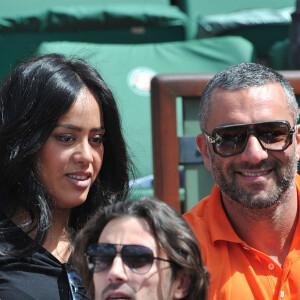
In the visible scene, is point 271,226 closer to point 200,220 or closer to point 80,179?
point 200,220

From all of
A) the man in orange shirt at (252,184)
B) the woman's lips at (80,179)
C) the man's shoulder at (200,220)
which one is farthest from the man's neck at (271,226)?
the woman's lips at (80,179)

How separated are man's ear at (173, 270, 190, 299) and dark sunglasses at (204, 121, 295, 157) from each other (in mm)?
569

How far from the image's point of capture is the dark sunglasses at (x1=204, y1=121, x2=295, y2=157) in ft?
6.67

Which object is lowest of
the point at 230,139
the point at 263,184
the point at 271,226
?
the point at 271,226

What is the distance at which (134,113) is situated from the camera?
394 centimetres

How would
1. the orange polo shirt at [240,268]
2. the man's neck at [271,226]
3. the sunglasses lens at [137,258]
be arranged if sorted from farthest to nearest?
the man's neck at [271,226], the orange polo shirt at [240,268], the sunglasses lens at [137,258]

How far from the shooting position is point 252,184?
204 centimetres

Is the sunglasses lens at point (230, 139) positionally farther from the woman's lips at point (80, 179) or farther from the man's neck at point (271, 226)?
the woman's lips at point (80, 179)

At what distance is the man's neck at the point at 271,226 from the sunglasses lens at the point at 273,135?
0.18 m

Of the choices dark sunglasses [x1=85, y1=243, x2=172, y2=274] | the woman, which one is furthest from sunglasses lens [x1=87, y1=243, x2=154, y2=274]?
the woman

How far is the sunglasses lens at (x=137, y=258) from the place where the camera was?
152 cm

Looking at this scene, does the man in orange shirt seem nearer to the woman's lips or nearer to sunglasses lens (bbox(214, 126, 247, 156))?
sunglasses lens (bbox(214, 126, 247, 156))

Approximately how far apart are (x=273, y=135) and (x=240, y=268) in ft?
1.44

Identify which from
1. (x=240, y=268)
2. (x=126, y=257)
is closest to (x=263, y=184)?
(x=240, y=268)
